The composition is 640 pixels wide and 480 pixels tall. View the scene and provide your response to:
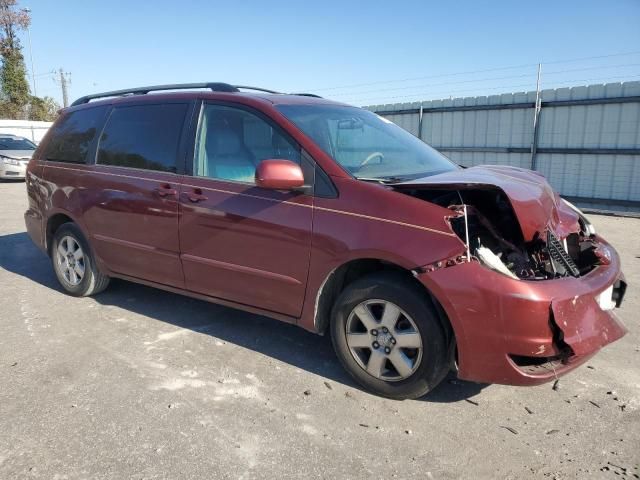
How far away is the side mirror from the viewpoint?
3.14 meters

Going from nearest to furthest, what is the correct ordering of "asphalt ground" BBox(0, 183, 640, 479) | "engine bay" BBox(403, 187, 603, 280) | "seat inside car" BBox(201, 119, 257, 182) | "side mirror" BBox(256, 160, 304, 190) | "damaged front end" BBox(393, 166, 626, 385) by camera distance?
1. "asphalt ground" BBox(0, 183, 640, 479)
2. "damaged front end" BBox(393, 166, 626, 385)
3. "engine bay" BBox(403, 187, 603, 280)
4. "side mirror" BBox(256, 160, 304, 190)
5. "seat inside car" BBox(201, 119, 257, 182)

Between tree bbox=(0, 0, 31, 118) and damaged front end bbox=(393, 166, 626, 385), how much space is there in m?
43.6

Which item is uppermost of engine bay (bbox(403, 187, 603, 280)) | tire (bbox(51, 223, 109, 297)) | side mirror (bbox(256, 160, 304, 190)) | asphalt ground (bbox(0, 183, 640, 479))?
side mirror (bbox(256, 160, 304, 190))

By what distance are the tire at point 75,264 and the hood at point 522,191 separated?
314cm

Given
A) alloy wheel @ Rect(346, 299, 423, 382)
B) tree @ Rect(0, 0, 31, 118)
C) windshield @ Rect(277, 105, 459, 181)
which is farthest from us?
tree @ Rect(0, 0, 31, 118)

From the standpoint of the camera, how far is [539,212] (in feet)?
10.2

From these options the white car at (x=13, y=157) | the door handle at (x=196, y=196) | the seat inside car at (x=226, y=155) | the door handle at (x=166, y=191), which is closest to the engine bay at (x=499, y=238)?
the seat inside car at (x=226, y=155)

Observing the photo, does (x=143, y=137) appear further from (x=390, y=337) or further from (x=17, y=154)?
(x=17, y=154)

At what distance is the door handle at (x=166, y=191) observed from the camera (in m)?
3.89

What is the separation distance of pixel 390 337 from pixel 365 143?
1.53m

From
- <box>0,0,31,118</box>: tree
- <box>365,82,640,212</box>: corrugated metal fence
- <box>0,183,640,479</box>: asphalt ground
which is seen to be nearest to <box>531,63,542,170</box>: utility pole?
<box>365,82,640,212</box>: corrugated metal fence

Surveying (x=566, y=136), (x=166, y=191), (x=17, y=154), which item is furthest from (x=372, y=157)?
(x=17, y=154)

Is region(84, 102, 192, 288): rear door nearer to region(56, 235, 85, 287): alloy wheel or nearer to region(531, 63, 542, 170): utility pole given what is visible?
region(56, 235, 85, 287): alloy wheel

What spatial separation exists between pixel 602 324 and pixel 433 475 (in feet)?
4.32
